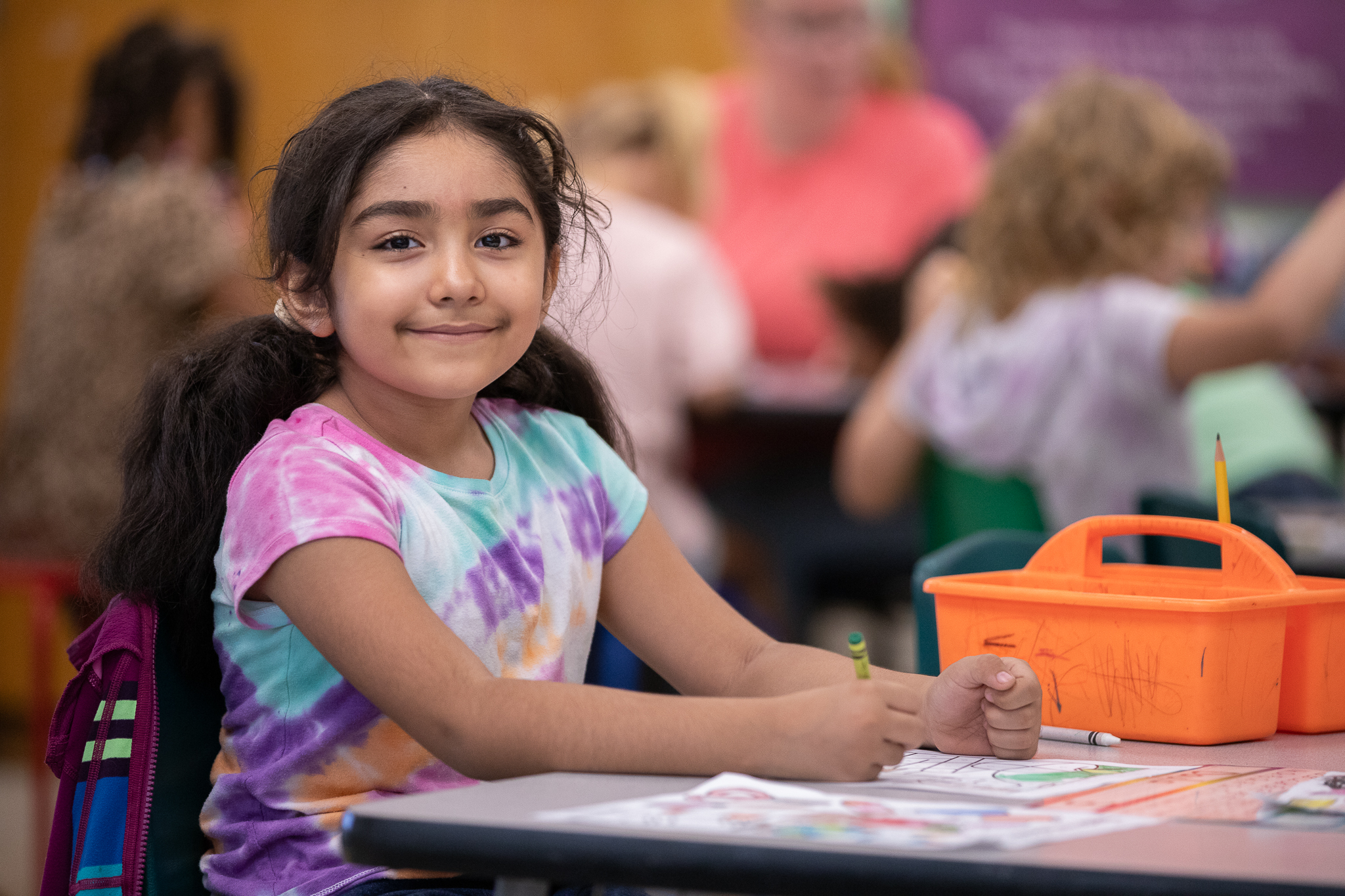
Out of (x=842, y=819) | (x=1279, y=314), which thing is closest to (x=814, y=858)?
(x=842, y=819)

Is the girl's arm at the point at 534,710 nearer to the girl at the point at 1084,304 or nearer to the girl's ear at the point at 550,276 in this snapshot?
the girl's ear at the point at 550,276

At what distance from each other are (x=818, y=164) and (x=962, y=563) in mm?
3483

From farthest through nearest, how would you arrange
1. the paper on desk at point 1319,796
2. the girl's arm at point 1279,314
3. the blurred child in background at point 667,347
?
the blurred child in background at point 667,347 → the girl's arm at point 1279,314 → the paper on desk at point 1319,796

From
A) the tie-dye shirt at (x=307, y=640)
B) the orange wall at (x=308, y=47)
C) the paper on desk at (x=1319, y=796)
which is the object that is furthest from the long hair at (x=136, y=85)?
the paper on desk at (x=1319, y=796)

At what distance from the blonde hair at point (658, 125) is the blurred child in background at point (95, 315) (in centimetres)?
91

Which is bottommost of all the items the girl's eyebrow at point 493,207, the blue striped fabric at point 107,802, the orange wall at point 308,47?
the blue striped fabric at point 107,802

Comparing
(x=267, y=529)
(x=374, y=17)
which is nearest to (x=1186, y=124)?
(x=267, y=529)

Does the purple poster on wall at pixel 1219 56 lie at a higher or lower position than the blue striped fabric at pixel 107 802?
higher

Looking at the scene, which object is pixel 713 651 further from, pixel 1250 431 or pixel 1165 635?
pixel 1250 431

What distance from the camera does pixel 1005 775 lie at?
3.05ft

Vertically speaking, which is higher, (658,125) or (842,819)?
(658,125)

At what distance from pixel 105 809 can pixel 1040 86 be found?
4.43 metres

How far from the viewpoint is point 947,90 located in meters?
4.87

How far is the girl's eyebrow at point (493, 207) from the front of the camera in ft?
3.70
